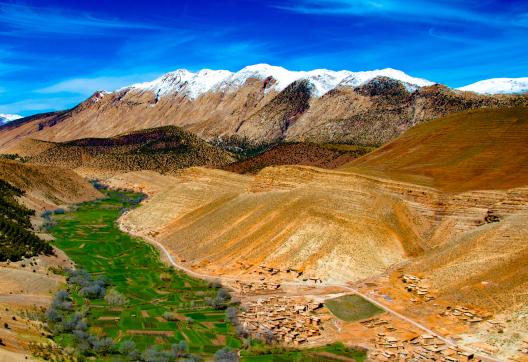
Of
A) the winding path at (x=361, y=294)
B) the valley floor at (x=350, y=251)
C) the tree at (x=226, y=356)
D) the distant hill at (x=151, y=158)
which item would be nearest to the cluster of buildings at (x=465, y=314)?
the valley floor at (x=350, y=251)

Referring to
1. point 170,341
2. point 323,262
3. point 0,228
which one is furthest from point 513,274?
point 0,228

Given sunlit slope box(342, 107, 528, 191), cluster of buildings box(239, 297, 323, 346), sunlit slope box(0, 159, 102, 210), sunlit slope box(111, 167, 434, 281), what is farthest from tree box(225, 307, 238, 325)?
sunlit slope box(0, 159, 102, 210)

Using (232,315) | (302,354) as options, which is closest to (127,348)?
(232,315)

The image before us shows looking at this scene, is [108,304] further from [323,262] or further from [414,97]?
[414,97]

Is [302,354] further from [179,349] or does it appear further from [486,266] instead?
[486,266]

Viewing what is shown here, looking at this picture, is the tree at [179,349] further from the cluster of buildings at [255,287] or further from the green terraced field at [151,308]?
the cluster of buildings at [255,287]
